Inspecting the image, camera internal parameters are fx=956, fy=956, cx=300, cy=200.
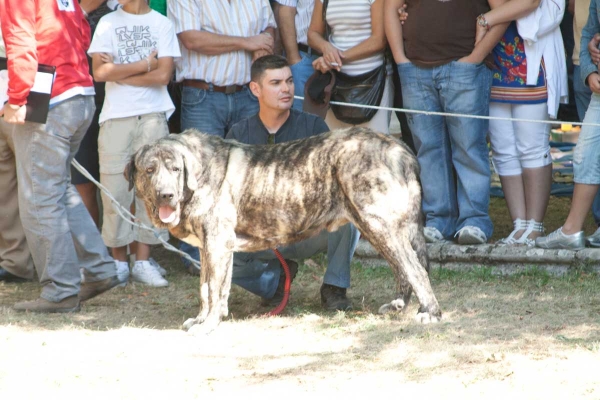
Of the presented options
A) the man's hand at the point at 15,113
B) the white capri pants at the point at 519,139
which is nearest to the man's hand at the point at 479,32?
the white capri pants at the point at 519,139

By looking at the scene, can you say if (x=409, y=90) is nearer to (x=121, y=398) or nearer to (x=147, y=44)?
(x=147, y=44)

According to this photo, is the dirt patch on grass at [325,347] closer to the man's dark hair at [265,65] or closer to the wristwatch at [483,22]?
the man's dark hair at [265,65]

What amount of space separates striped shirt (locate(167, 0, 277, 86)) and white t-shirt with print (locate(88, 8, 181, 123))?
12.6 inches

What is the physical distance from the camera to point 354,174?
5.85 meters

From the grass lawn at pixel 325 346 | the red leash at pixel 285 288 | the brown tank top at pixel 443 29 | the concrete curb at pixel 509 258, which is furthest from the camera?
the brown tank top at pixel 443 29

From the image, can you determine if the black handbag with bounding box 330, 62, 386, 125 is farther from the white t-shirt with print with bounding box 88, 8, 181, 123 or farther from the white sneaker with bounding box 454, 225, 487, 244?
the white t-shirt with print with bounding box 88, 8, 181, 123

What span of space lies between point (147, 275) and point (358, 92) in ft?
7.44

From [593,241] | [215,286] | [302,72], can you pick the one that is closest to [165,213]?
[215,286]

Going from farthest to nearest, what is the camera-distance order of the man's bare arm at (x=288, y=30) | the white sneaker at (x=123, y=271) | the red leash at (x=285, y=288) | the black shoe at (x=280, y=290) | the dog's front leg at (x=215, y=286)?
the man's bare arm at (x=288, y=30) < the white sneaker at (x=123, y=271) < the black shoe at (x=280, y=290) < the red leash at (x=285, y=288) < the dog's front leg at (x=215, y=286)

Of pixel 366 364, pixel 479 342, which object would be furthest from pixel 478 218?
pixel 366 364

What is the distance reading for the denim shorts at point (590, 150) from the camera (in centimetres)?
704

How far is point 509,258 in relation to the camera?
7.34 metres

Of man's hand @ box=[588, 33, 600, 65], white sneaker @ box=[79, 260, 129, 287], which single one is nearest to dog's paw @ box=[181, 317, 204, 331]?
white sneaker @ box=[79, 260, 129, 287]

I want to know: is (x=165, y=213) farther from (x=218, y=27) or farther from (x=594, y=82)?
(x=594, y=82)
